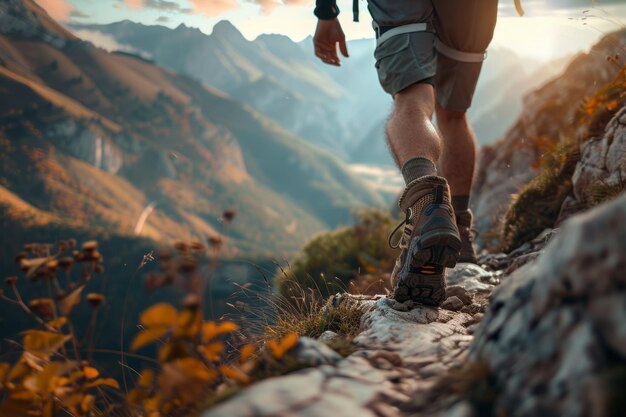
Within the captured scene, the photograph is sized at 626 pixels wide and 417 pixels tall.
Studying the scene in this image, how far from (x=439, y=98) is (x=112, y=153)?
21116cm

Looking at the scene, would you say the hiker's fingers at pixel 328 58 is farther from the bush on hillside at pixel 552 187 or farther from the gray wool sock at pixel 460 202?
the bush on hillside at pixel 552 187

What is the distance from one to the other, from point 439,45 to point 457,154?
95cm

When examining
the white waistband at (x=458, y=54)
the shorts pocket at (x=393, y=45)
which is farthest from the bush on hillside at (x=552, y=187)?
the shorts pocket at (x=393, y=45)

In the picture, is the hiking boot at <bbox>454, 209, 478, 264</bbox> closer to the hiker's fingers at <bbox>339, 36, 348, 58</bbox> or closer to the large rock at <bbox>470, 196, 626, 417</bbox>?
the hiker's fingers at <bbox>339, 36, 348, 58</bbox>

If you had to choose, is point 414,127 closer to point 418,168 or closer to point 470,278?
point 418,168

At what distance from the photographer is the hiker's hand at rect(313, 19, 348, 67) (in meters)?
3.42

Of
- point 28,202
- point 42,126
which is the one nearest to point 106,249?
point 28,202

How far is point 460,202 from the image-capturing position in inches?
157

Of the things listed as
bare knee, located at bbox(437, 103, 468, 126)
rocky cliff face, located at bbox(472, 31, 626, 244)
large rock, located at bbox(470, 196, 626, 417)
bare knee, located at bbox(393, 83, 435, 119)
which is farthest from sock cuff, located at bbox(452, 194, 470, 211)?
rocky cliff face, located at bbox(472, 31, 626, 244)

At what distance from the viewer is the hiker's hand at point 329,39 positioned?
3.42m

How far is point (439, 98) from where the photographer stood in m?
3.80

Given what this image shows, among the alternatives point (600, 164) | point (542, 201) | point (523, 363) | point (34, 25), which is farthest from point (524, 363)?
point (34, 25)

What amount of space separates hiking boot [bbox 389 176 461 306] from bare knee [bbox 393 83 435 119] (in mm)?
472

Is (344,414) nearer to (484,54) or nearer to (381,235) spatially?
(484,54)
